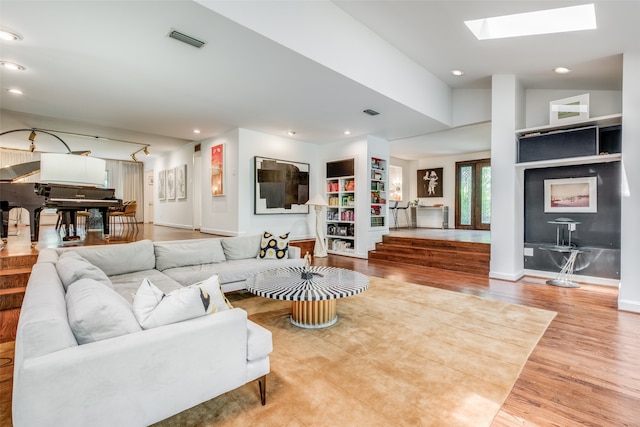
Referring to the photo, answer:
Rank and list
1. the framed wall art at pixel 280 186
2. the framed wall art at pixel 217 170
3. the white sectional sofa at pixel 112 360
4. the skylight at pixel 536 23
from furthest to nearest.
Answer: the framed wall art at pixel 217 170 → the framed wall art at pixel 280 186 → the skylight at pixel 536 23 → the white sectional sofa at pixel 112 360

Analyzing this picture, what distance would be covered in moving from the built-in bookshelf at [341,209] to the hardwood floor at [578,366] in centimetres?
346

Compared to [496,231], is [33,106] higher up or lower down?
higher up

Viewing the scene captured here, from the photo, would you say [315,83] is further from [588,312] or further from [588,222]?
[588,222]

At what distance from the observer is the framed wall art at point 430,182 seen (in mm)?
10602

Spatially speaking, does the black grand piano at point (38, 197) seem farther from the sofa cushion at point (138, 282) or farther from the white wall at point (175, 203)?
the white wall at point (175, 203)

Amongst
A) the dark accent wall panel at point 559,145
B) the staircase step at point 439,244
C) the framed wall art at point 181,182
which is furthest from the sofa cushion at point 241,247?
the framed wall art at point 181,182

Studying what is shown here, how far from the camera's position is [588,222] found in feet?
15.8

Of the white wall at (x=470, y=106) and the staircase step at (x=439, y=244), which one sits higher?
the white wall at (x=470, y=106)

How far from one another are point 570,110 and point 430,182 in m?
6.44

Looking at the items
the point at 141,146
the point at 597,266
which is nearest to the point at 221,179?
the point at 141,146

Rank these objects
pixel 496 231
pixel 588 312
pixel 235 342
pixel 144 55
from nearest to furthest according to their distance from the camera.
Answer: pixel 235 342, pixel 144 55, pixel 588 312, pixel 496 231

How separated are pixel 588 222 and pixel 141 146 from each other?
34.7ft

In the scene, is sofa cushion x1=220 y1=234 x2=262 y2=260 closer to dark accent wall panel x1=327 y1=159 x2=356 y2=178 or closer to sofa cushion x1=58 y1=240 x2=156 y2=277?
sofa cushion x1=58 y1=240 x2=156 y2=277

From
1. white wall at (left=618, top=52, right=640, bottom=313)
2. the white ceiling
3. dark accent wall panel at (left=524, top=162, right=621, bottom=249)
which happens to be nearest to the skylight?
the white ceiling
